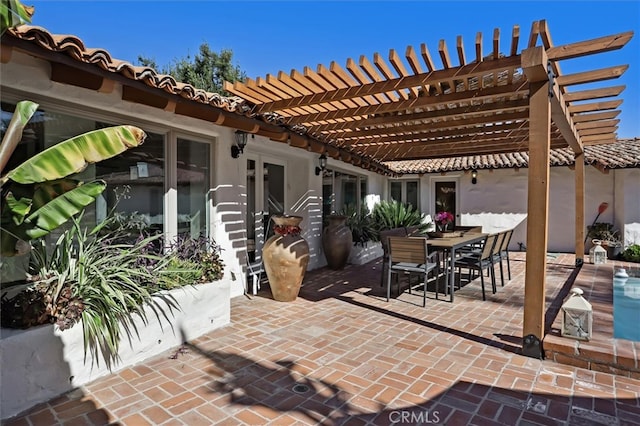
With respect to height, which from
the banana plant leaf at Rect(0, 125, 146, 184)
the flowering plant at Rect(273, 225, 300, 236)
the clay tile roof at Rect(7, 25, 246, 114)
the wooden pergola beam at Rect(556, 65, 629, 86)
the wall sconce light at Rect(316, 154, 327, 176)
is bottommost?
the flowering plant at Rect(273, 225, 300, 236)

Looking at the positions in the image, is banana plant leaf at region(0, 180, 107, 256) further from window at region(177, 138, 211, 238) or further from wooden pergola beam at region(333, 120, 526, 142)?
wooden pergola beam at region(333, 120, 526, 142)

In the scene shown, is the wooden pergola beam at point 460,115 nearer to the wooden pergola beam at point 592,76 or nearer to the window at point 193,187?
the wooden pergola beam at point 592,76

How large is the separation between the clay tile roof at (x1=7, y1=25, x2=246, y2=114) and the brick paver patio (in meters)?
3.08

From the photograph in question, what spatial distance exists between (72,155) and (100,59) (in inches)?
41.4

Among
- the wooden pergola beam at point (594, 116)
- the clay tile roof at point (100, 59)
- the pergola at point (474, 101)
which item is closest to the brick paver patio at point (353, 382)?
the pergola at point (474, 101)

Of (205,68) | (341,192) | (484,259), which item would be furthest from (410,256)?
(205,68)

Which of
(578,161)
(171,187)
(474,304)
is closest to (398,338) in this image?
(474,304)

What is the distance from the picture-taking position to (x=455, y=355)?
4125 mm

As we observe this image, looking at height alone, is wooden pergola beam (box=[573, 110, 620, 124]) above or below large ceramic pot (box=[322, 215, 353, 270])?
above

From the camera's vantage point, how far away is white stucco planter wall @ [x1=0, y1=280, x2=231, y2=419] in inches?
114

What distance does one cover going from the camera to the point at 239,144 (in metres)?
6.34

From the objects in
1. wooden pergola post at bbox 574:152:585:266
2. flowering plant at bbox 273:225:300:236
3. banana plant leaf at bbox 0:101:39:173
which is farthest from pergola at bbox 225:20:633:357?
banana plant leaf at bbox 0:101:39:173

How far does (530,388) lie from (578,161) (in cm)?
774

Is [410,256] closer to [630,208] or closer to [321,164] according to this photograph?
[321,164]
